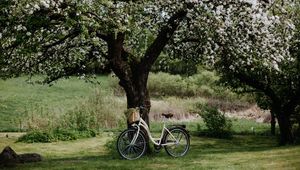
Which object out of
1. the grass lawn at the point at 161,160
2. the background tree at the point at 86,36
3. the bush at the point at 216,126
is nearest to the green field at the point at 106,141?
the grass lawn at the point at 161,160

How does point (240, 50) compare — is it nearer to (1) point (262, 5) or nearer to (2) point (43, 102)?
(1) point (262, 5)

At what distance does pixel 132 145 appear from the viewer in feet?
45.8

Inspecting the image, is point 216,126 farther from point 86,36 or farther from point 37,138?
point 86,36

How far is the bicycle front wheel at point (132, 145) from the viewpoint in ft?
45.6

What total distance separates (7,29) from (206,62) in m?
7.35

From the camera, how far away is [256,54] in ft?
45.9

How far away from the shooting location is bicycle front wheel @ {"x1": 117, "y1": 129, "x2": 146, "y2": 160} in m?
13.9

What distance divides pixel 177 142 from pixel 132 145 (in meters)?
1.30

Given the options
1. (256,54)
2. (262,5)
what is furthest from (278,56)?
(262,5)

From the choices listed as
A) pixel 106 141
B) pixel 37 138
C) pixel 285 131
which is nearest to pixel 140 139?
pixel 106 141

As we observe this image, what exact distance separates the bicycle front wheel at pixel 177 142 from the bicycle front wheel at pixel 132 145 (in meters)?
0.79

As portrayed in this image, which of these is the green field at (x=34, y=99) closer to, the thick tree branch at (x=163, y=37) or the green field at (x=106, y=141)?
the green field at (x=106, y=141)

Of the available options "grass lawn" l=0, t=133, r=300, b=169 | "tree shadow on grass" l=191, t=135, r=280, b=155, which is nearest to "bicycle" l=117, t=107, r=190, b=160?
"grass lawn" l=0, t=133, r=300, b=169

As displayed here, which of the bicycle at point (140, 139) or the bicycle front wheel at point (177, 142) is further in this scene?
the bicycle front wheel at point (177, 142)
